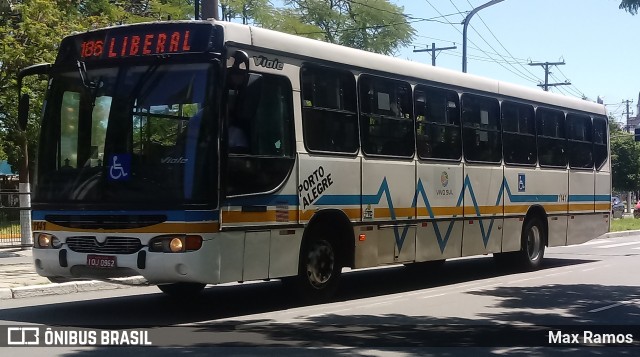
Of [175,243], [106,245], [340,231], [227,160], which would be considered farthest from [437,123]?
[106,245]

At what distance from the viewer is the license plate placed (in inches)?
370

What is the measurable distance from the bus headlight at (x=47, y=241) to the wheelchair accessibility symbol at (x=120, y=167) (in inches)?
42.4

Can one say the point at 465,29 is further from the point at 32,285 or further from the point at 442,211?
the point at 32,285

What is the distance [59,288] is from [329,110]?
16.0 feet

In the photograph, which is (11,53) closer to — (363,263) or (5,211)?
(5,211)

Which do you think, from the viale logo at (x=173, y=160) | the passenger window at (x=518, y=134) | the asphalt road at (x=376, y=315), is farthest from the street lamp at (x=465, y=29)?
the viale logo at (x=173, y=160)

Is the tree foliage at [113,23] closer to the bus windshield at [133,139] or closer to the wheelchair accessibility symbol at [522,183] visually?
the bus windshield at [133,139]

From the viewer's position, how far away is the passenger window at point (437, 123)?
43.2 feet

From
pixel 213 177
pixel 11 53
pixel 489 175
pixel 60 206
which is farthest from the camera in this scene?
pixel 11 53

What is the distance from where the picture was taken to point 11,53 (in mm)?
18938

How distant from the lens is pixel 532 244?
55.0ft

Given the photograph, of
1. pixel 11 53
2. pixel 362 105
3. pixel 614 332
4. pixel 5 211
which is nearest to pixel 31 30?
pixel 11 53

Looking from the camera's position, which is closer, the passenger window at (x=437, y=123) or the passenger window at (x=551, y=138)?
the passenger window at (x=437, y=123)

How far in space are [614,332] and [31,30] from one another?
15.0m
